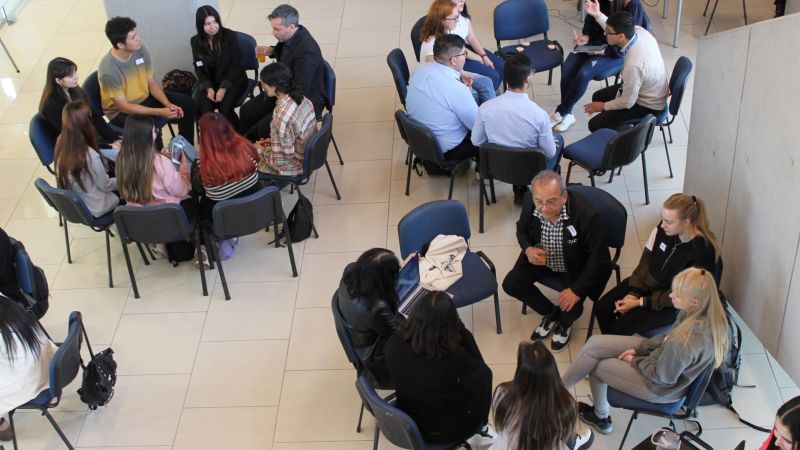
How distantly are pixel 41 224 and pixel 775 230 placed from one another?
5075 millimetres

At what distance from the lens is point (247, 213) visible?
490 centimetres

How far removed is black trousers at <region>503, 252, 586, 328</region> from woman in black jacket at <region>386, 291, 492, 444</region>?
1.10 m

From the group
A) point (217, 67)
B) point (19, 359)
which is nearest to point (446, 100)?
point (217, 67)

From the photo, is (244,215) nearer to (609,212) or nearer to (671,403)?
(609,212)

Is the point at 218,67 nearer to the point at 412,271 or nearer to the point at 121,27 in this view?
the point at 121,27

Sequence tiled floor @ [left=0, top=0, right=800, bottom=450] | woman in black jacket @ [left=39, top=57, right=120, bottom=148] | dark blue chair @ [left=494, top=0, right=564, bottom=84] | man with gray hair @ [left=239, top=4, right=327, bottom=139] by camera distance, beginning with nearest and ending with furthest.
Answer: tiled floor @ [left=0, top=0, right=800, bottom=450]
woman in black jacket @ [left=39, top=57, right=120, bottom=148]
man with gray hair @ [left=239, top=4, right=327, bottom=139]
dark blue chair @ [left=494, top=0, right=564, bottom=84]

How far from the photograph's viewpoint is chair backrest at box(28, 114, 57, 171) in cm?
535

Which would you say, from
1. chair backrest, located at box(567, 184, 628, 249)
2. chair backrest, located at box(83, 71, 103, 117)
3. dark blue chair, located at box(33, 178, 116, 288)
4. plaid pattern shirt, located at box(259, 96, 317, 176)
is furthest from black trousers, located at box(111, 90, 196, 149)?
chair backrest, located at box(567, 184, 628, 249)

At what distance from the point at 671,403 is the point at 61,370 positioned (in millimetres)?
3058

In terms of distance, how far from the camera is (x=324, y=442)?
4.23m

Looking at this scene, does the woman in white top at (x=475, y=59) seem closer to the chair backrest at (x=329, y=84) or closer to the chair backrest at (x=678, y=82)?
the chair backrest at (x=329, y=84)

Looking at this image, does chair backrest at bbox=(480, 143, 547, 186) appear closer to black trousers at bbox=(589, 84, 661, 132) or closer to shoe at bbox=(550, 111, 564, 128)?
black trousers at bbox=(589, 84, 661, 132)

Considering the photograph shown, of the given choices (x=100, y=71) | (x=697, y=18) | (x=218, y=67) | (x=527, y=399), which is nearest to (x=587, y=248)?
(x=527, y=399)

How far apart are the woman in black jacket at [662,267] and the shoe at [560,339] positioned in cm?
21
